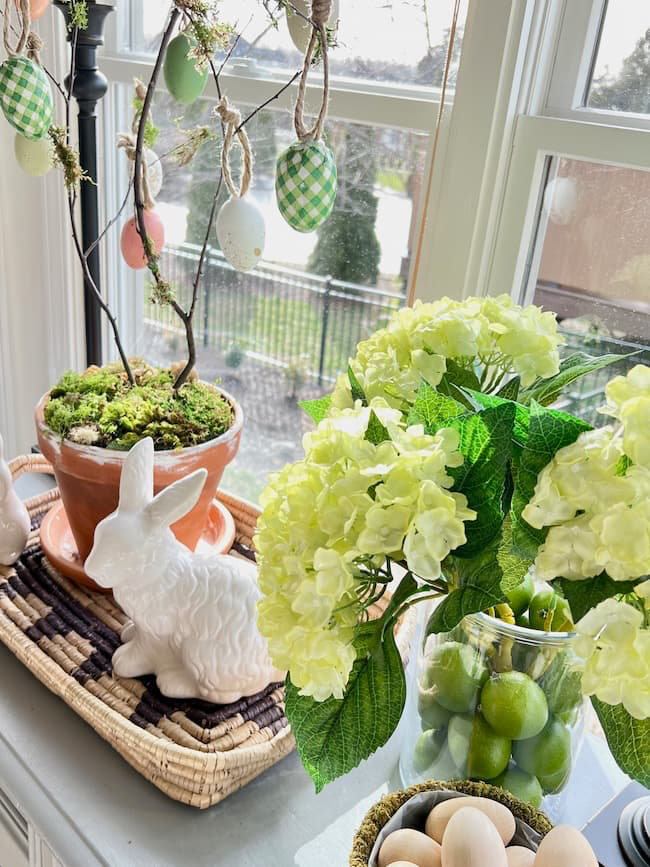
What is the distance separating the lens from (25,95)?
86 cm

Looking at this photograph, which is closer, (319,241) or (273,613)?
(273,613)

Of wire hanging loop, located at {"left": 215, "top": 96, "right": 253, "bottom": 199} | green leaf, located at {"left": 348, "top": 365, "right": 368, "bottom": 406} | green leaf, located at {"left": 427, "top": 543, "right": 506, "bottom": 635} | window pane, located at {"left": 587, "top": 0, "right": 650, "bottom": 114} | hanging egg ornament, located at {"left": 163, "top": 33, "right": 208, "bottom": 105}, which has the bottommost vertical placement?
green leaf, located at {"left": 427, "top": 543, "right": 506, "bottom": 635}

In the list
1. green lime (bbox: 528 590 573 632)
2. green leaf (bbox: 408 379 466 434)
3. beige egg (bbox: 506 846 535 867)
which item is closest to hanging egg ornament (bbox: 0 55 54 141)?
green leaf (bbox: 408 379 466 434)

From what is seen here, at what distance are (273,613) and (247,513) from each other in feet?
2.11

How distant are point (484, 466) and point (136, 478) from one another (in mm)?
408

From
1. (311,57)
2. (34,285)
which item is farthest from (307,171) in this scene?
(34,285)

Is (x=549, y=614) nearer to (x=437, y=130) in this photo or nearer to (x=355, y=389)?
(x=355, y=389)

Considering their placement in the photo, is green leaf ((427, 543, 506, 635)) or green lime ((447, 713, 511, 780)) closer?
green leaf ((427, 543, 506, 635))

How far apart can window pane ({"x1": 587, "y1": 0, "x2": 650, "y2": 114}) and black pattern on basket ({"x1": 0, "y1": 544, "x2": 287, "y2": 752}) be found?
72 cm

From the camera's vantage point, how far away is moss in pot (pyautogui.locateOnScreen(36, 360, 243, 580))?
895 millimetres

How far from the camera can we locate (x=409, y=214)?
1064mm

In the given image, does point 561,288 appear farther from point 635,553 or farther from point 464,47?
point 635,553

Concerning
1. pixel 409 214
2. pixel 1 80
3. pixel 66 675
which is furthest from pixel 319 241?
pixel 66 675

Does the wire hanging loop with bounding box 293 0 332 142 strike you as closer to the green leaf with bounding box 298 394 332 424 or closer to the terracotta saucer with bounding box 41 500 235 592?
the green leaf with bounding box 298 394 332 424
